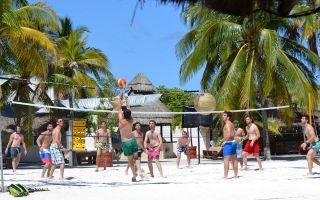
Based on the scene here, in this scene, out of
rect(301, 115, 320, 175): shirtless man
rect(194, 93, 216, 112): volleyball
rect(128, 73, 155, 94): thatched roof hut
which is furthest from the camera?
rect(128, 73, 155, 94): thatched roof hut

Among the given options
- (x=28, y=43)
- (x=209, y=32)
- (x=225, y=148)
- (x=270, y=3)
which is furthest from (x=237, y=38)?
(x=270, y=3)

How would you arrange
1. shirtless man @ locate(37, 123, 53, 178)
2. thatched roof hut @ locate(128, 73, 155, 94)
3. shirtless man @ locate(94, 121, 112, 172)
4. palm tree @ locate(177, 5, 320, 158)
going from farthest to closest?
thatched roof hut @ locate(128, 73, 155, 94), palm tree @ locate(177, 5, 320, 158), shirtless man @ locate(94, 121, 112, 172), shirtless man @ locate(37, 123, 53, 178)

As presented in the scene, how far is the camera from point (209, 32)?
961 inches

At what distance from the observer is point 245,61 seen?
24.6m

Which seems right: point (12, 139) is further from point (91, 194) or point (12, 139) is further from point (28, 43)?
point (91, 194)

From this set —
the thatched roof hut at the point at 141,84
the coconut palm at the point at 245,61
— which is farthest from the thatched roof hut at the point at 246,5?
the thatched roof hut at the point at 141,84

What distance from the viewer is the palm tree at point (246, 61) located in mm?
23453

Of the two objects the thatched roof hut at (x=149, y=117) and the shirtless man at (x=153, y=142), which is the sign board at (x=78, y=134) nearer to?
the thatched roof hut at (x=149, y=117)

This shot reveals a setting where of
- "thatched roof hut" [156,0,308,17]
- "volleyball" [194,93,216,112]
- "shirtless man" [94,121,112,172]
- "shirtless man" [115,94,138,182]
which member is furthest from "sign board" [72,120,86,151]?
"thatched roof hut" [156,0,308,17]

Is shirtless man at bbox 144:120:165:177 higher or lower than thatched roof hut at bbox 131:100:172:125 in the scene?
lower

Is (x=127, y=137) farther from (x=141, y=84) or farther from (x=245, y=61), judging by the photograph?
(x=141, y=84)

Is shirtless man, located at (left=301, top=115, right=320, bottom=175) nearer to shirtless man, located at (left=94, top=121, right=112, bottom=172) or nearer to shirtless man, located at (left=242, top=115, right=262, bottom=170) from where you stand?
shirtless man, located at (left=242, top=115, right=262, bottom=170)

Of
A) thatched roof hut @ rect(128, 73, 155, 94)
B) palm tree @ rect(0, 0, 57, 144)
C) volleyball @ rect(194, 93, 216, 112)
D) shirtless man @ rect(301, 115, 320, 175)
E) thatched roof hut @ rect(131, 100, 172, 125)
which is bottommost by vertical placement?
shirtless man @ rect(301, 115, 320, 175)

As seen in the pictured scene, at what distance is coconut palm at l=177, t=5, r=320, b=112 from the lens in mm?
23453
